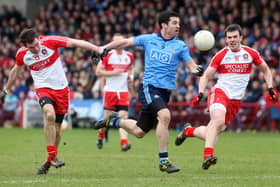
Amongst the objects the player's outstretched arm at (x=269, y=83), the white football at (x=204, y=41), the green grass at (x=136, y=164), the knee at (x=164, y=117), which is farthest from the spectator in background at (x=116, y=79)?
the knee at (x=164, y=117)

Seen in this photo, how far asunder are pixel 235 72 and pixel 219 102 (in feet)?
1.96

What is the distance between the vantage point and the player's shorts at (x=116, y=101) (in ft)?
55.3

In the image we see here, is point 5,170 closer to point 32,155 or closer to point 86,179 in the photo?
point 86,179

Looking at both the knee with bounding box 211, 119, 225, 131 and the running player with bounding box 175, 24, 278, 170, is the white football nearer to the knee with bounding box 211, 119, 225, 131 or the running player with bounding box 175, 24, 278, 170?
the running player with bounding box 175, 24, 278, 170

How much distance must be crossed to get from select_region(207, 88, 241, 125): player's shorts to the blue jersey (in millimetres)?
948

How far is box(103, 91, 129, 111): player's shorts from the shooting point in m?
16.8

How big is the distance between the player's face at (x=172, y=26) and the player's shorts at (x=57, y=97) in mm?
1838

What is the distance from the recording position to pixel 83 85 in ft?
88.3

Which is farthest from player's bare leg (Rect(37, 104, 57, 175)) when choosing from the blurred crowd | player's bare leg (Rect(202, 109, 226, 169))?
the blurred crowd

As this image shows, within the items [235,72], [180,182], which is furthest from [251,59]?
[180,182]

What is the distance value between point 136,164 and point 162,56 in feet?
7.17

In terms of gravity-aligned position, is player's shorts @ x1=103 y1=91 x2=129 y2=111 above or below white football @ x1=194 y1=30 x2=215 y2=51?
below

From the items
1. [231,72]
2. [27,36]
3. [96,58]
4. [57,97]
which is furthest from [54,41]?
[231,72]

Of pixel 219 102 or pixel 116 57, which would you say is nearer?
pixel 219 102
